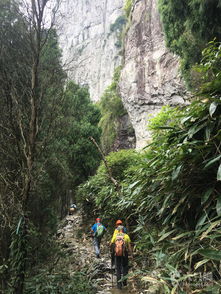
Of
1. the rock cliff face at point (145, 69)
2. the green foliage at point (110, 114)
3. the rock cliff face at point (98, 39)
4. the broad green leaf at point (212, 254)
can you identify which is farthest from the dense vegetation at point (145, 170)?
the rock cliff face at point (98, 39)

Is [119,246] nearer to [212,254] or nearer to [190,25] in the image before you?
[212,254]

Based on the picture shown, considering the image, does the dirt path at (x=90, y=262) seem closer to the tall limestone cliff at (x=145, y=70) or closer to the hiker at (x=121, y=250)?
the hiker at (x=121, y=250)

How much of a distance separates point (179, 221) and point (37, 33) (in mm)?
3105

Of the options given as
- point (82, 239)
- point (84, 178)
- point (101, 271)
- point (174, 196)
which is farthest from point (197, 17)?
point (84, 178)

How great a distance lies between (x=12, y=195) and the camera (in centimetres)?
313

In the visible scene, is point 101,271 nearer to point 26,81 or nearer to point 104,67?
point 26,81

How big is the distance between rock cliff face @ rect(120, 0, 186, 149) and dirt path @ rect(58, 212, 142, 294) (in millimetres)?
8240

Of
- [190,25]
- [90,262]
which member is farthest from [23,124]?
[190,25]

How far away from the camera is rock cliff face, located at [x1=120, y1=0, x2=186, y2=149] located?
16.5 m

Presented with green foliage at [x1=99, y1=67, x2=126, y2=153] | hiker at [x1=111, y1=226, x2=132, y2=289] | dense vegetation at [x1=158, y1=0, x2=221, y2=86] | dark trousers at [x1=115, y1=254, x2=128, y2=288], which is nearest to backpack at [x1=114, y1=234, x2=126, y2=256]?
hiker at [x1=111, y1=226, x2=132, y2=289]

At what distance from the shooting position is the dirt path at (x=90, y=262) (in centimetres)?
495

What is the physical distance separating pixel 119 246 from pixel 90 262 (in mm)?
2793

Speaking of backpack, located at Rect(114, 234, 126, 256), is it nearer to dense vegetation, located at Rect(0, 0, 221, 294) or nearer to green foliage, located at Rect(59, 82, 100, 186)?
dense vegetation, located at Rect(0, 0, 221, 294)

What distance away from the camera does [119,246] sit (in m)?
4.45
